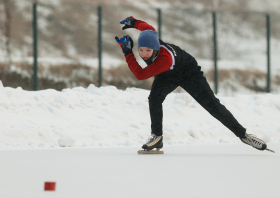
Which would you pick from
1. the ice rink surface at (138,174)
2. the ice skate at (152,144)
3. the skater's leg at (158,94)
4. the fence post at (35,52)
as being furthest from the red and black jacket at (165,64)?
the fence post at (35,52)

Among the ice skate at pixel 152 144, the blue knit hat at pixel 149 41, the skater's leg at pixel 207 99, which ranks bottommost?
the ice skate at pixel 152 144

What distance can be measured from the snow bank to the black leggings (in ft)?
5.99

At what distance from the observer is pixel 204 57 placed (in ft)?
51.5

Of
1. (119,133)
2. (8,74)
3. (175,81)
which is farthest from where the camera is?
(8,74)

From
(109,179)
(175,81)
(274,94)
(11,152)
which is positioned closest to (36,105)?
(11,152)

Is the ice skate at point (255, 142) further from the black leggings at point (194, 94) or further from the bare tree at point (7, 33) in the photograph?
the bare tree at point (7, 33)

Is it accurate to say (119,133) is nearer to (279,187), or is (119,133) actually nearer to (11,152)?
(11,152)

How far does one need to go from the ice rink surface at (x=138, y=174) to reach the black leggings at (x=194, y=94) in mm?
423

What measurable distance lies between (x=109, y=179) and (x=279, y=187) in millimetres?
1319

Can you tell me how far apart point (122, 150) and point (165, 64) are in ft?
5.96

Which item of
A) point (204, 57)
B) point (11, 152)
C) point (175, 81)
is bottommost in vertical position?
point (11, 152)

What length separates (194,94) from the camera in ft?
20.5

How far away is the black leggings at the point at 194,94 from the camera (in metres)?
6.15

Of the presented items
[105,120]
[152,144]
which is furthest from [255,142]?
[105,120]
